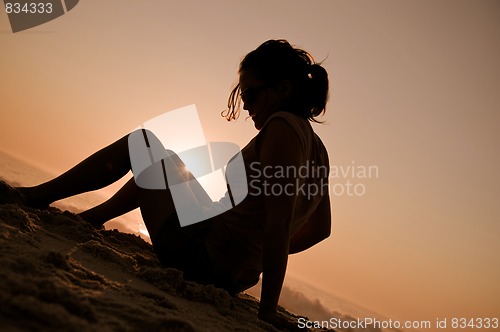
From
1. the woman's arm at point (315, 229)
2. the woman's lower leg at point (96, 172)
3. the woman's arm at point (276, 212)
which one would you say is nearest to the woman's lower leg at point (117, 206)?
the woman's lower leg at point (96, 172)

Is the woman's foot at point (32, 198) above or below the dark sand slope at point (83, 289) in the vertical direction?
above

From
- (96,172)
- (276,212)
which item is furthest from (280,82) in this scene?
(96,172)

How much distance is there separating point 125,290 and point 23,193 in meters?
1.37

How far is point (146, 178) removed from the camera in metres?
2.37

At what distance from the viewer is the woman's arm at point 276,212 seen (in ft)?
6.27

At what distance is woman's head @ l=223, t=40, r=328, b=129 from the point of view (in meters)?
2.59

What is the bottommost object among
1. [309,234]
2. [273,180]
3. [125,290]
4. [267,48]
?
[125,290]

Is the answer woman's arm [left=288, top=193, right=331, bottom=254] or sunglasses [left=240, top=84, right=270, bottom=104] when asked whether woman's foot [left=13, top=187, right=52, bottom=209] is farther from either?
woman's arm [left=288, top=193, right=331, bottom=254]

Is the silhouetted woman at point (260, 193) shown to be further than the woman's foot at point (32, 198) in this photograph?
No

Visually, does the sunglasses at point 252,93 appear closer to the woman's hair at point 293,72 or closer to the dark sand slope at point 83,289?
the woman's hair at point 293,72

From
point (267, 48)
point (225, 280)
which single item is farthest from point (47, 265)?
point (267, 48)

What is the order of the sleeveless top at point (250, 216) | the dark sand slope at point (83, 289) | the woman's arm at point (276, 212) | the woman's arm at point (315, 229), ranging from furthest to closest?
1. the woman's arm at point (315, 229)
2. the sleeveless top at point (250, 216)
3. the woman's arm at point (276, 212)
4. the dark sand slope at point (83, 289)

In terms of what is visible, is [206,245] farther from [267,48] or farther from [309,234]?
[267,48]

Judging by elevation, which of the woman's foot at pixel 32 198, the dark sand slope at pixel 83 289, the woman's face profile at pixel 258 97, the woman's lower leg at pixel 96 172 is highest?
the woman's face profile at pixel 258 97
